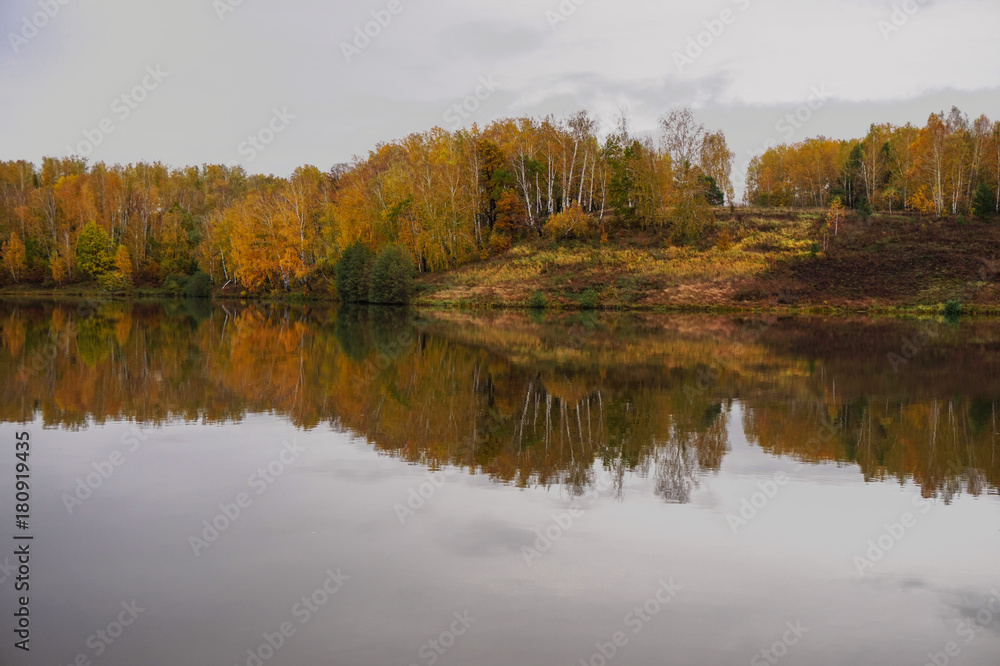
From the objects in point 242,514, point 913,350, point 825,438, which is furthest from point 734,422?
point 913,350

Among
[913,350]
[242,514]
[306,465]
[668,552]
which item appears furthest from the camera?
[913,350]

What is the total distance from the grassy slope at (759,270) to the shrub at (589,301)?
784mm

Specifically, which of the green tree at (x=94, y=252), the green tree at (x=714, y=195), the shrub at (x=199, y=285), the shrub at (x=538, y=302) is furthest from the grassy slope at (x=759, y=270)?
the green tree at (x=94, y=252)

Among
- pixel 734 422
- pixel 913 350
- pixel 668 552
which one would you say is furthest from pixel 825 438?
pixel 913 350

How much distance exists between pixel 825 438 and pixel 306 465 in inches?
365

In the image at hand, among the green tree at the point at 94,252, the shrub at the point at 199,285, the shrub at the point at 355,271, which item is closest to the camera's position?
the shrub at the point at 355,271

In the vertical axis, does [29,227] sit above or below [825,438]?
above

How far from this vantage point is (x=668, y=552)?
8.19m

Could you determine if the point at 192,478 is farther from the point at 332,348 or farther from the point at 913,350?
the point at 913,350

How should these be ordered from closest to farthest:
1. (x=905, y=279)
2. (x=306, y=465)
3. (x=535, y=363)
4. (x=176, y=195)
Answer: (x=306, y=465) → (x=535, y=363) → (x=905, y=279) → (x=176, y=195)

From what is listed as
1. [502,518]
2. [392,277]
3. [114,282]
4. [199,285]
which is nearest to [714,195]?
[392,277]

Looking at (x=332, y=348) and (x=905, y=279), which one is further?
(x=905, y=279)

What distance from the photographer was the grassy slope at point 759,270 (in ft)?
174

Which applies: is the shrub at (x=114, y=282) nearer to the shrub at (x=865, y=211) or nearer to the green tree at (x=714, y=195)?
the green tree at (x=714, y=195)
